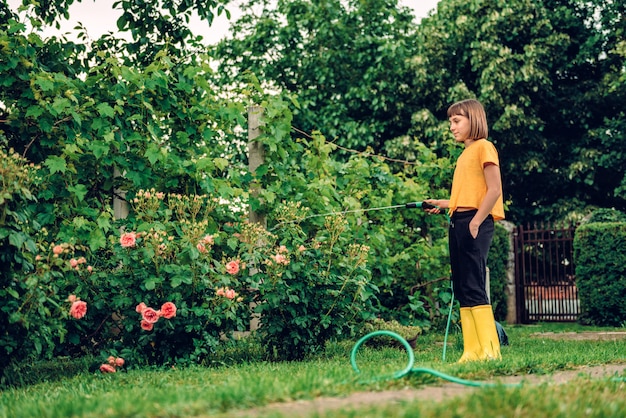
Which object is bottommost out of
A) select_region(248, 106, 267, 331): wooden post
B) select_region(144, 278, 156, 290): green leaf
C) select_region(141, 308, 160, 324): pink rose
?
select_region(141, 308, 160, 324): pink rose

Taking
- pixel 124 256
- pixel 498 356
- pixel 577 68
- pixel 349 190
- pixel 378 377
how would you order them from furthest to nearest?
pixel 577 68, pixel 349 190, pixel 124 256, pixel 498 356, pixel 378 377

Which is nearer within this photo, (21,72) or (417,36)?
(21,72)

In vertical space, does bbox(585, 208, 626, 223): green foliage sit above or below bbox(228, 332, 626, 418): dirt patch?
above

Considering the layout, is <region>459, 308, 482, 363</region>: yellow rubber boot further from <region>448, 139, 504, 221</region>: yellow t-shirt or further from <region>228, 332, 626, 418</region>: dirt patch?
<region>228, 332, 626, 418</region>: dirt patch

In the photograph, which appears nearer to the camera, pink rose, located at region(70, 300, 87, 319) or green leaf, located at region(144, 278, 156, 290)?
pink rose, located at region(70, 300, 87, 319)

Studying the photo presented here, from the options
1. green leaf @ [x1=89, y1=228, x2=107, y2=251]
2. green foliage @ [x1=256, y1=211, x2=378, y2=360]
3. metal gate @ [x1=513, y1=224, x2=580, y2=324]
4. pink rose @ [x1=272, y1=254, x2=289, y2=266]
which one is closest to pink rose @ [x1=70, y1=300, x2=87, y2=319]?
green leaf @ [x1=89, y1=228, x2=107, y2=251]

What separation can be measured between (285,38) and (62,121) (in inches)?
565

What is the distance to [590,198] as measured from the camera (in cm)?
1880

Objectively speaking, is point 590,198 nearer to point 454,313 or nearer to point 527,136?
point 527,136

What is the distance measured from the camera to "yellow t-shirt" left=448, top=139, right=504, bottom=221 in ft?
16.4

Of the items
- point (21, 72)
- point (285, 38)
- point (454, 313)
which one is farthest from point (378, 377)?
point (285, 38)

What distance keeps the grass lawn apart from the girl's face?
157 centimetres


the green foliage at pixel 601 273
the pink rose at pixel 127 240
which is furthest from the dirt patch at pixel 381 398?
the green foliage at pixel 601 273

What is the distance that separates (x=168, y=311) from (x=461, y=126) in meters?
2.38
